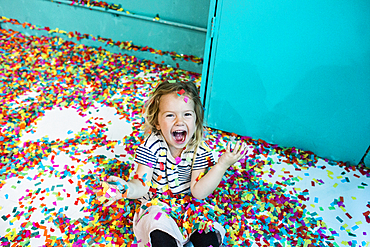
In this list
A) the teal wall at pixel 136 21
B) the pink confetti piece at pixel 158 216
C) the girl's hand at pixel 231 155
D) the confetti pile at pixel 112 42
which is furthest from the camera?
the confetti pile at pixel 112 42

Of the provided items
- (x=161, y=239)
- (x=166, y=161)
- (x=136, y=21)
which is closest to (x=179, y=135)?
(x=166, y=161)

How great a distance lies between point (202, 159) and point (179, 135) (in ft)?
0.62

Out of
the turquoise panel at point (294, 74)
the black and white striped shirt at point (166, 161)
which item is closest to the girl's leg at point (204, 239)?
the black and white striped shirt at point (166, 161)

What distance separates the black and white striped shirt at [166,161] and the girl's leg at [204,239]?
26cm

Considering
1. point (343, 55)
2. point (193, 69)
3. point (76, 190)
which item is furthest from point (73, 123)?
point (343, 55)

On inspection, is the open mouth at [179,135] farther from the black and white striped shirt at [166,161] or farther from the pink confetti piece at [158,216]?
the pink confetti piece at [158,216]

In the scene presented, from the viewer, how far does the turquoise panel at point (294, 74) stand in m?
1.62

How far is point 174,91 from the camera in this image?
131cm

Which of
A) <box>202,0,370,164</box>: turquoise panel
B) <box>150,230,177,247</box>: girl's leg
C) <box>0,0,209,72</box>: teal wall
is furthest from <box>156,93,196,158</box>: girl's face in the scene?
<box>0,0,209,72</box>: teal wall

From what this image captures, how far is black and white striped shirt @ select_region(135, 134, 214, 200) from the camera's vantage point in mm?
1394

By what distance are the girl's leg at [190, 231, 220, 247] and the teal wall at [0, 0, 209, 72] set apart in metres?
1.91

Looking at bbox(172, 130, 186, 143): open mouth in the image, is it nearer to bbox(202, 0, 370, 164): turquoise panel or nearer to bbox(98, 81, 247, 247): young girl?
bbox(98, 81, 247, 247): young girl

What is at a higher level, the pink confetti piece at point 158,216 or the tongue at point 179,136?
the tongue at point 179,136

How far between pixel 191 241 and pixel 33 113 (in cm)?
177
